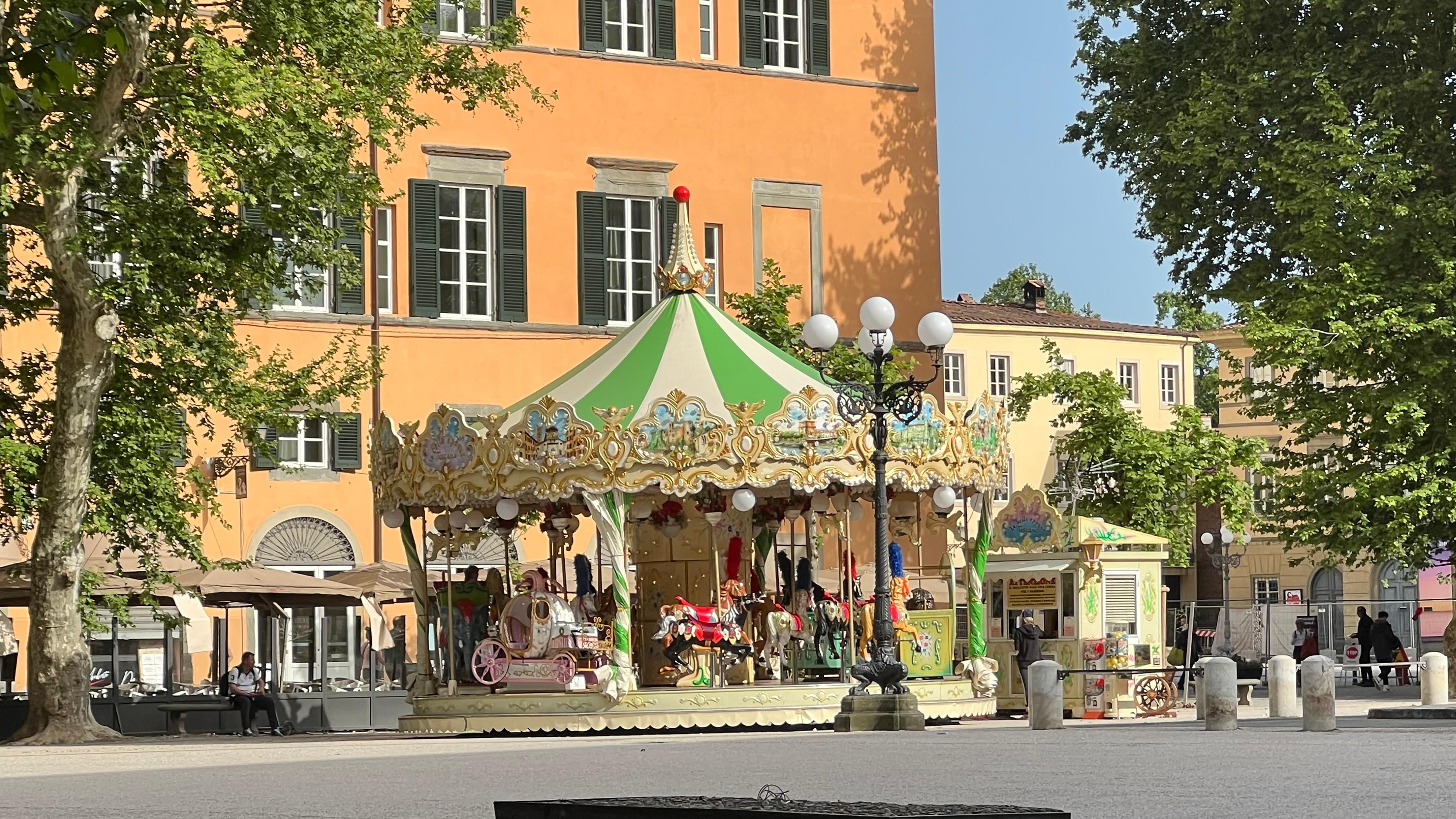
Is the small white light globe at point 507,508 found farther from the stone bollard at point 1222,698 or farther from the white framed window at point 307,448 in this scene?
the white framed window at point 307,448

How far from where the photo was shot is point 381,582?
37406mm

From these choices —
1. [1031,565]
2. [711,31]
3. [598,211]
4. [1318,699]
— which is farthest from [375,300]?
[1318,699]

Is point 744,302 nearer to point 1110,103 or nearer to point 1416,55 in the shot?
point 1110,103

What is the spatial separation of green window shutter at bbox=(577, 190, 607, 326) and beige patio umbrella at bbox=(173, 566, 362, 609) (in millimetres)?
10066

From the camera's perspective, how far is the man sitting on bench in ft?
113

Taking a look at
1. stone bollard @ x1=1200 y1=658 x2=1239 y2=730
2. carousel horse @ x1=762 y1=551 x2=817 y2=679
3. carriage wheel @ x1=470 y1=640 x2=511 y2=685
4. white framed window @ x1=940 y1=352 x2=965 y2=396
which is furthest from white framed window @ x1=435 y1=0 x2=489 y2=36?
white framed window @ x1=940 y1=352 x2=965 y2=396

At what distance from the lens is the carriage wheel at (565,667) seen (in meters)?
28.8

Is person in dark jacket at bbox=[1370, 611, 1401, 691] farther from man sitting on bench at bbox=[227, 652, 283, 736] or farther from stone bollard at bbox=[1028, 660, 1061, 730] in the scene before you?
stone bollard at bbox=[1028, 660, 1061, 730]

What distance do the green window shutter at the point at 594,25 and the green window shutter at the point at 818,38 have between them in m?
4.37

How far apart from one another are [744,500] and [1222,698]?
6.80m

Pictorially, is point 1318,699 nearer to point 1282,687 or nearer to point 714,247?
point 1282,687

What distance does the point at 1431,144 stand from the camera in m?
39.0

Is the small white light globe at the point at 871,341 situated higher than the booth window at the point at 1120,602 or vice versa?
the small white light globe at the point at 871,341

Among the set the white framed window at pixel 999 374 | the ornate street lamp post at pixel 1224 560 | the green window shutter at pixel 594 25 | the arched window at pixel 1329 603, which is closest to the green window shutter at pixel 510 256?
the green window shutter at pixel 594 25
